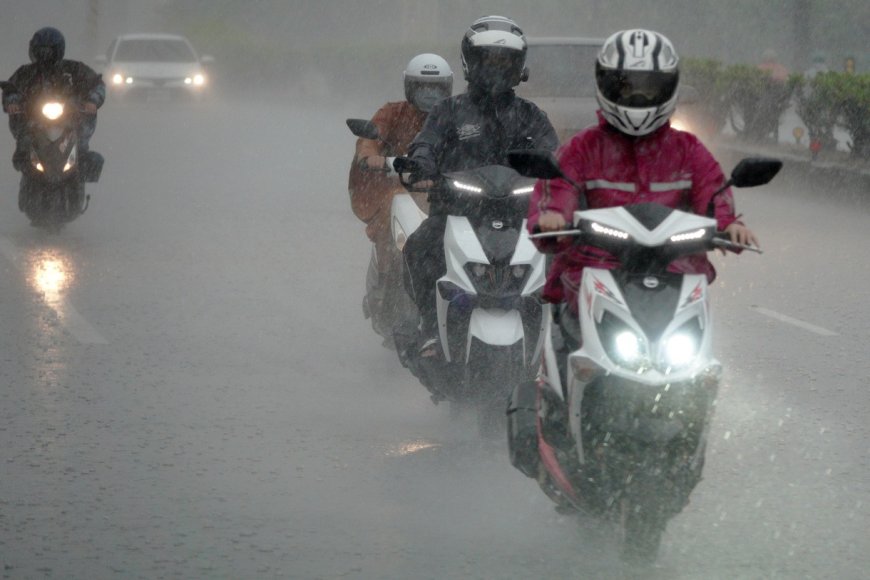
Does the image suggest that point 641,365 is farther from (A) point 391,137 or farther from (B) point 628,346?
(A) point 391,137

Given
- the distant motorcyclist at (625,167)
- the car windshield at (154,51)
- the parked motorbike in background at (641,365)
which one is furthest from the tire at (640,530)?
the car windshield at (154,51)

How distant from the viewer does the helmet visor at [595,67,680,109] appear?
16.6 feet

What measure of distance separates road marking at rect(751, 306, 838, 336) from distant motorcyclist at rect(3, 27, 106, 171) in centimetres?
560

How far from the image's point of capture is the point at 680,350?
193 inches

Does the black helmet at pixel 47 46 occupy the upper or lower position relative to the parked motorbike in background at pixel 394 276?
lower

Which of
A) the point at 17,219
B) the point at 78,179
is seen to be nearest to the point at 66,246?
the point at 78,179

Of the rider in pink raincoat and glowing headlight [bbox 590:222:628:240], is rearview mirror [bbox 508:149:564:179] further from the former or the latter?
glowing headlight [bbox 590:222:628:240]

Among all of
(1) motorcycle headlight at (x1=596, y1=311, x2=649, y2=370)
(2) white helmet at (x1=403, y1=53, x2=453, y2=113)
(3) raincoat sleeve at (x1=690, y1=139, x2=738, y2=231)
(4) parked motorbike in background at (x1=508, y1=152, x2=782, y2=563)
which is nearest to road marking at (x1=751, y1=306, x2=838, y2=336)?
(2) white helmet at (x1=403, y1=53, x2=453, y2=113)

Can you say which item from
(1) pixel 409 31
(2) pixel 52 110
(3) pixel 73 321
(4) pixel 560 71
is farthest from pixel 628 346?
(1) pixel 409 31

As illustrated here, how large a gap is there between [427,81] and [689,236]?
3.73m

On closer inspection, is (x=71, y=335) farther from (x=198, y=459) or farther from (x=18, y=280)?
(x=198, y=459)

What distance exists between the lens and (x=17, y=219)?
1477 cm

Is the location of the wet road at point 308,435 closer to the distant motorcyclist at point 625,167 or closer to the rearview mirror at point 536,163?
the distant motorcyclist at point 625,167

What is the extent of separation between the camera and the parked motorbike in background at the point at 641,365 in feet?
15.9
